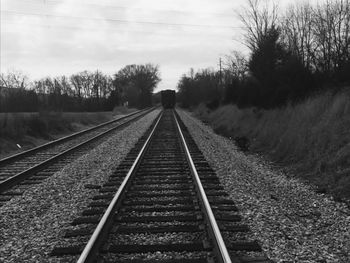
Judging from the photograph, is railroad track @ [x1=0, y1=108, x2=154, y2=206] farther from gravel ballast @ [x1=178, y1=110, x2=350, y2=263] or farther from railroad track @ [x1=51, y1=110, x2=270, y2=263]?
gravel ballast @ [x1=178, y1=110, x2=350, y2=263]

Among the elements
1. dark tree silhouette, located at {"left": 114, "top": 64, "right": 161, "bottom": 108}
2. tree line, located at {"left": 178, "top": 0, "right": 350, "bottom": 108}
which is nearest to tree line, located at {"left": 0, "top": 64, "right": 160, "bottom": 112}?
dark tree silhouette, located at {"left": 114, "top": 64, "right": 161, "bottom": 108}

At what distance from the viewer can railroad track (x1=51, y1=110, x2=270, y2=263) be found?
461 centimetres

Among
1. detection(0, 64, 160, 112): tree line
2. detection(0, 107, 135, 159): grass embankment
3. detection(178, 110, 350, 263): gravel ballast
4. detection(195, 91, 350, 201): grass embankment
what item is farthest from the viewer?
detection(0, 64, 160, 112): tree line

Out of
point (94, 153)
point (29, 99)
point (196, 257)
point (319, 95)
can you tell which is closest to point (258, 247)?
point (196, 257)

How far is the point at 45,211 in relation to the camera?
682cm

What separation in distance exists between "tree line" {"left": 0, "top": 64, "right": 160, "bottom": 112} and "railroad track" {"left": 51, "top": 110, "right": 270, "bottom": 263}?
108 feet

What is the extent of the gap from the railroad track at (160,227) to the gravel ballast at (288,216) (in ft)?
0.92

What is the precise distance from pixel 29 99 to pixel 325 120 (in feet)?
123

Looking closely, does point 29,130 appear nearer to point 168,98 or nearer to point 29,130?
point 29,130

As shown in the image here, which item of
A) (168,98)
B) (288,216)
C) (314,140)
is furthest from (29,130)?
(168,98)

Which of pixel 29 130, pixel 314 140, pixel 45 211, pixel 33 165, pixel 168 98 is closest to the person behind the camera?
pixel 45 211

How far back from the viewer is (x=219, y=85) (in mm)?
59844

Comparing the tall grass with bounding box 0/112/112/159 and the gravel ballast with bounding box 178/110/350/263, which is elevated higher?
the tall grass with bounding box 0/112/112/159

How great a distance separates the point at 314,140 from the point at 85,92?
84.9 metres
